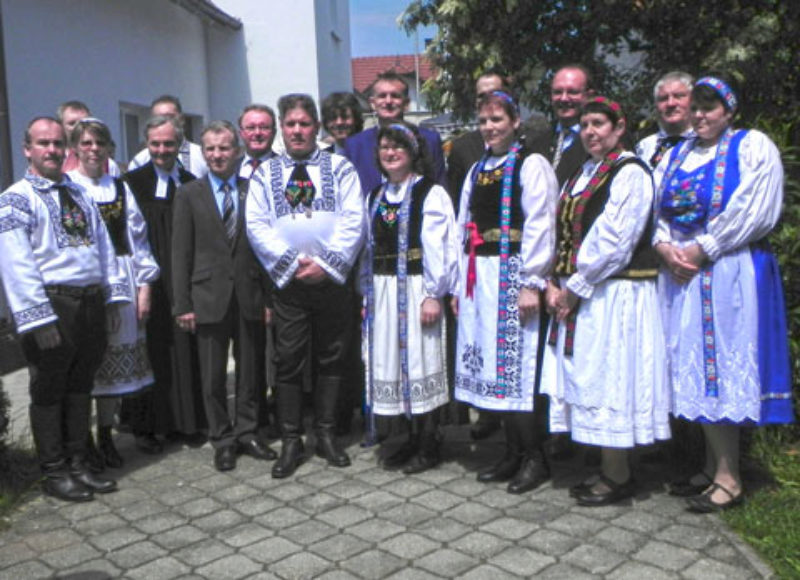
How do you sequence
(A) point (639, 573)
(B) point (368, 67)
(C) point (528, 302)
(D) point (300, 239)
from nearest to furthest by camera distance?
(A) point (639, 573)
(C) point (528, 302)
(D) point (300, 239)
(B) point (368, 67)

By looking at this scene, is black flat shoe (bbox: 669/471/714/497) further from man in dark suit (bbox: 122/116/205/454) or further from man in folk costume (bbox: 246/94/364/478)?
man in dark suit (bbox: 122/116/205/454)

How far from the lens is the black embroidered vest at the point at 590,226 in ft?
13.6

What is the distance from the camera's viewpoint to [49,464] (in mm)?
4734

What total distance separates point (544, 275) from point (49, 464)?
2734 mm

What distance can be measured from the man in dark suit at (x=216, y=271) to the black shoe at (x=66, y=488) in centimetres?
74

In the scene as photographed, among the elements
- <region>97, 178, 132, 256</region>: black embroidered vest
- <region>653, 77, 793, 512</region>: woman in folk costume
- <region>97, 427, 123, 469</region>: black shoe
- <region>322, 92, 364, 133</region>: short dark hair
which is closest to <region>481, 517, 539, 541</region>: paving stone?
<region>653, 77, 793, 512</region>: woman in folk costume

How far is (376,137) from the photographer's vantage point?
17.5 feet

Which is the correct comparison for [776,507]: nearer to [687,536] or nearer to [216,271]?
[687,536]

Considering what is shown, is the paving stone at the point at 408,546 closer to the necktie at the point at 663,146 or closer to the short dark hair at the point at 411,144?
the short dark hair at the point at 411,144

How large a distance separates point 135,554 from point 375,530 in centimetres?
106

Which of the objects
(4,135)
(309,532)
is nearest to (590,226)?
(309,532)

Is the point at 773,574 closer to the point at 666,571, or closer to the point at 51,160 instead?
the point at 666,571

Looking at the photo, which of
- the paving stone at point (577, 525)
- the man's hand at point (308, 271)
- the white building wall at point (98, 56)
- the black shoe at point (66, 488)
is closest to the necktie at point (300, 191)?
the man's hand at point (308, 271)

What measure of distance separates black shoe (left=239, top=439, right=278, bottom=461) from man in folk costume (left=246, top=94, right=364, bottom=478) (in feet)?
0.68
